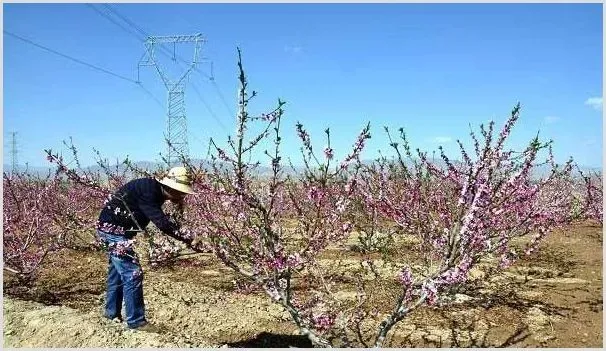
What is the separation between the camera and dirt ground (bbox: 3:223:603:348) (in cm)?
483

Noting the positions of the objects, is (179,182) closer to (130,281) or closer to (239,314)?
(130,281)

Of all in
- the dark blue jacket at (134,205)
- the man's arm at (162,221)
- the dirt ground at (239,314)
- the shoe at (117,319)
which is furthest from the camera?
the shoe at (117,319)

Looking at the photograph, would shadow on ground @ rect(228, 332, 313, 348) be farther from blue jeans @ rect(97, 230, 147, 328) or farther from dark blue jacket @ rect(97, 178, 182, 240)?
dark blue jacket @ rect(97, 178, 182, 240)

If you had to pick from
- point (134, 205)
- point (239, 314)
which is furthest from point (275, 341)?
point (134, 205)

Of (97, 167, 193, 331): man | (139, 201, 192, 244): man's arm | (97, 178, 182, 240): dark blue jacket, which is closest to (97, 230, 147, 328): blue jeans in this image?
(97, 167, 193, 331): man

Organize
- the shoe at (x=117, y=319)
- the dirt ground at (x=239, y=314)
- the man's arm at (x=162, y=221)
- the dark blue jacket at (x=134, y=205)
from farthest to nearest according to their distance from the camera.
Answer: the shoe at (x=117, y=319) < the dirt ground at (x=239, y=314) < the dark blue jacket at (x=134, y=205) < the man's arm at (x=162, y=221)

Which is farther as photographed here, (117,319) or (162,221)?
(117,319)

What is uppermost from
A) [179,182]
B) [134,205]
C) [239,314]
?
[179,182]

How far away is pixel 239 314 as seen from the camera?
611 centimetres

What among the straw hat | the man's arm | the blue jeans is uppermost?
the straw hat

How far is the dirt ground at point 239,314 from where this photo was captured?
4828 mm

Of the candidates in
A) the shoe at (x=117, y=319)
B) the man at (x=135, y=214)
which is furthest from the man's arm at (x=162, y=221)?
the shoe at (x=117, y=319)

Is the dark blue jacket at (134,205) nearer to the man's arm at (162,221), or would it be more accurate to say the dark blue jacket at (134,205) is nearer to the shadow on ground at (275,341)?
the man's arm at (162,221)

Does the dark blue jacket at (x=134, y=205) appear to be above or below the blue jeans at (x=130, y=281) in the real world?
above
